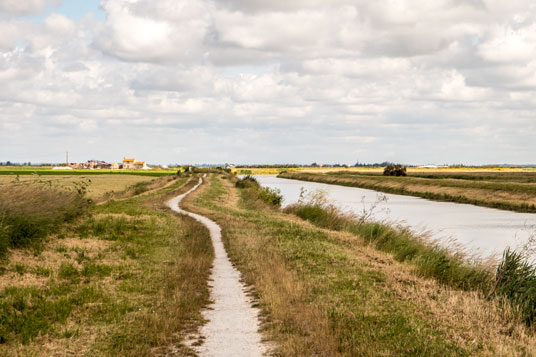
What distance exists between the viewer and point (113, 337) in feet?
29.3

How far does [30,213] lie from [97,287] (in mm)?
5603

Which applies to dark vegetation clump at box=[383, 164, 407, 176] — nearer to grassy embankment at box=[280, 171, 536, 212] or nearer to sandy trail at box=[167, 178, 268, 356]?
grassy embankment at box=[280, 171, 536, 212]

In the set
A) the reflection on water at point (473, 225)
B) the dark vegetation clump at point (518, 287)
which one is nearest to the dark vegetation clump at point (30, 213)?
the dark vegetation clump at point (518, 287)

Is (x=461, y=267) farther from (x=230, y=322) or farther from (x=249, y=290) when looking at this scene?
(x=230, y=322)

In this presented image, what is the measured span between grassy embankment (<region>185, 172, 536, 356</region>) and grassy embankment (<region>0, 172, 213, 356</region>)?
1740mm

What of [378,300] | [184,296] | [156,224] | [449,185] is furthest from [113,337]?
[449,185]

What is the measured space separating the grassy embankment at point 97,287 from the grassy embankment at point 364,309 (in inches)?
68.5

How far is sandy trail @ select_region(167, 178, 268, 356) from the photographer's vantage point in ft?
27.6

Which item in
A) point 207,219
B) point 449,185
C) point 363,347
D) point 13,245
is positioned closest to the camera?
point 363,347

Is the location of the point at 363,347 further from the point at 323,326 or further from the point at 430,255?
the point at 430,255

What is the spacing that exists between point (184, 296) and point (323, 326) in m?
→ 3.67

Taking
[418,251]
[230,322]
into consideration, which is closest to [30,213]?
[230,322]

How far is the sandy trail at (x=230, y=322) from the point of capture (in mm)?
8420

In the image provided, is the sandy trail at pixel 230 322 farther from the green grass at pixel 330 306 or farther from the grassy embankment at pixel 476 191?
the grassy embankment at pixel 476 191
